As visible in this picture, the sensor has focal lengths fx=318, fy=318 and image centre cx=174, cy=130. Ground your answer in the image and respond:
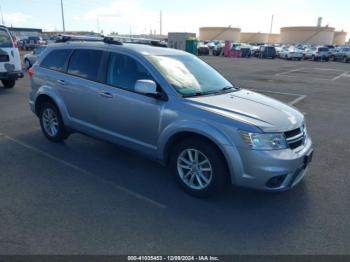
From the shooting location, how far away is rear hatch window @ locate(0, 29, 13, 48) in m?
10.4

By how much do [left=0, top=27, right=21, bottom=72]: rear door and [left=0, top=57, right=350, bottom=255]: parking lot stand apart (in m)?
6.00

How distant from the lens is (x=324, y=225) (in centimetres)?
348

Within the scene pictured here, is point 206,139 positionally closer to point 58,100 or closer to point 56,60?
point 58,100

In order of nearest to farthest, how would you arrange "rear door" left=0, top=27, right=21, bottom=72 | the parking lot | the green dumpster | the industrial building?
the parking lot, "rear door" left=0, top=27, right=21, bottom=72, the industrial building, the green dumpster

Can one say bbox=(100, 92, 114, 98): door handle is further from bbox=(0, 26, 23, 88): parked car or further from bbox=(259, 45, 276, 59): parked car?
bbox=(259, 45, 276, 59): parked car

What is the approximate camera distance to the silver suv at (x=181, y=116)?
11.5 feet

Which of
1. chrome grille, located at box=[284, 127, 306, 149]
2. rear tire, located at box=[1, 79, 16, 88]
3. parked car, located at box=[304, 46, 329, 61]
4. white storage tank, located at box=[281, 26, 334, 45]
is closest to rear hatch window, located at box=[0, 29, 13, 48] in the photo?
rear tire, located at box=[1, 79, 16, 88]

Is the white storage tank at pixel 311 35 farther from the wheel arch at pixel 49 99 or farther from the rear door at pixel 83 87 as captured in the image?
the rear door at pixel 83 87

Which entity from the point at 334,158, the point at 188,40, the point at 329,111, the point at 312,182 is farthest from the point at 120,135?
the point at 188,40

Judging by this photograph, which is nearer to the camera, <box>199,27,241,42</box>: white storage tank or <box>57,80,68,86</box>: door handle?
<box>57,80,68,86</box>: door handle

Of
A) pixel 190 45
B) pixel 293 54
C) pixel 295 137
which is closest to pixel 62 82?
pixel 295 137

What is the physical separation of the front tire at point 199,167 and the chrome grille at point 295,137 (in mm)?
787

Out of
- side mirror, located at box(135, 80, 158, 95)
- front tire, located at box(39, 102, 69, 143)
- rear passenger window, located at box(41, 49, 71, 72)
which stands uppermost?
rear passenger window, located at box(41, 49, 71, 72)

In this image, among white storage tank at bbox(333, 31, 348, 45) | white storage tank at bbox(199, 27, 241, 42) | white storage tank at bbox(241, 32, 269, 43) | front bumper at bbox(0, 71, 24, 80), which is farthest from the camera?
white storage tank at bbox(241, 32, 269, 43)
